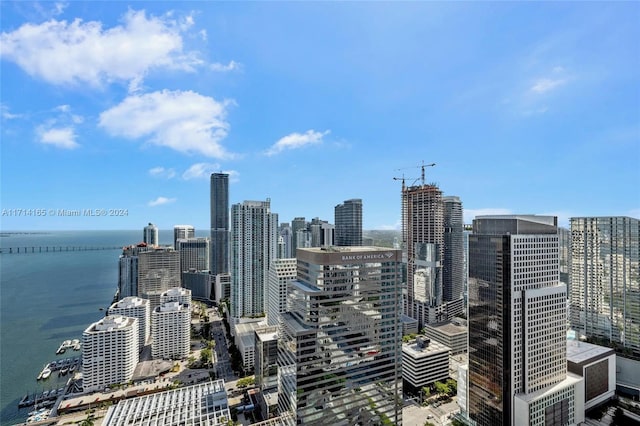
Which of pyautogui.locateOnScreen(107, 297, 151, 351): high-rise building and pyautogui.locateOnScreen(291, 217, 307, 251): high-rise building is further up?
pyautogui.locateOnScreen(291, 217, 307, 251): high-rise building

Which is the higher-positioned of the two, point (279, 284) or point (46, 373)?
point (279, 284)

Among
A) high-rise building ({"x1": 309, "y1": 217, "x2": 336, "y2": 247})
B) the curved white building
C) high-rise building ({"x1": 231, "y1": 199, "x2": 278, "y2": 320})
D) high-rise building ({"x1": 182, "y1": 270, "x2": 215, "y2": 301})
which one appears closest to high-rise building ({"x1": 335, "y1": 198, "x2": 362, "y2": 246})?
high-rise building ({"x1": 309, "y1": 217, "x2": 336, "y2": 247})

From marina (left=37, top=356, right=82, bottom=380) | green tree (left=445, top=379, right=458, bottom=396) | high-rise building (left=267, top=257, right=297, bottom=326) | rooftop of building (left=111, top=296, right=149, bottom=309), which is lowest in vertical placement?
marina (left=37, top=356, right=82, bottom=380)

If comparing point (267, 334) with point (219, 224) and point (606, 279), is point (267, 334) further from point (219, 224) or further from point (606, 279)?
point (219, 224)

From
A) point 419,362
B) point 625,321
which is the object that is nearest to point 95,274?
point 419,362

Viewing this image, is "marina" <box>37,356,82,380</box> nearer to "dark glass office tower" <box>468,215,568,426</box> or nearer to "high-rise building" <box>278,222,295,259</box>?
"dark glass office tower" <box>468,215,568,426</box>

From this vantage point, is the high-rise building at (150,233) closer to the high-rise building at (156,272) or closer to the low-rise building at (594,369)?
the high-rise building at (156,272)

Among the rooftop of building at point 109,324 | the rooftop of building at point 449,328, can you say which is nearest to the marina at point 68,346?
the rooftop of building at point 109,324

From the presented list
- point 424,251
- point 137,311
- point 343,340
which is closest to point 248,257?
point 137,311
